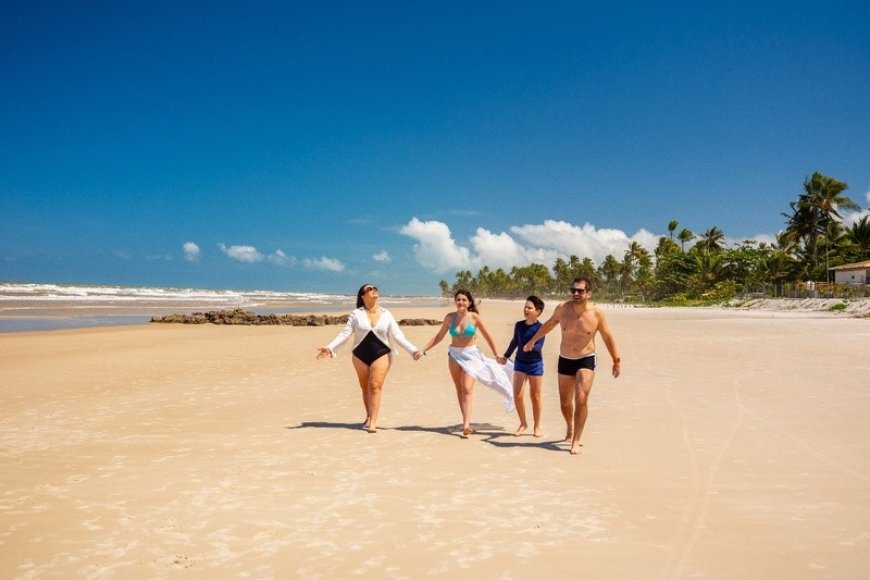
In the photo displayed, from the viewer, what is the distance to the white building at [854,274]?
54594 millimetres

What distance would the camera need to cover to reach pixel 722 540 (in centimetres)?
448

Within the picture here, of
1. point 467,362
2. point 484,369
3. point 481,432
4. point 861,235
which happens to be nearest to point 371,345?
point 467,362

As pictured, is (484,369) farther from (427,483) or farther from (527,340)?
(427,483)

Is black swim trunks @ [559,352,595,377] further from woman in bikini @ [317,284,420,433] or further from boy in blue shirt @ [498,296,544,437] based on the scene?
woman in bikini @ [317,284,420,433]

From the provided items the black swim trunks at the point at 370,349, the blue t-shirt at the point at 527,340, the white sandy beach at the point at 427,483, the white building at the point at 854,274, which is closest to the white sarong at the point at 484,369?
the blue t-shirt at the point at 527,340

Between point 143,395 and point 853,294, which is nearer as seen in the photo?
point 143,395

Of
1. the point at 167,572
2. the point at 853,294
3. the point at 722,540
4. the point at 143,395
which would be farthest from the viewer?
the point at 853,294

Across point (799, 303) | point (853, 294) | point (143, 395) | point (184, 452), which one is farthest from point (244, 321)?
point (853, 294)

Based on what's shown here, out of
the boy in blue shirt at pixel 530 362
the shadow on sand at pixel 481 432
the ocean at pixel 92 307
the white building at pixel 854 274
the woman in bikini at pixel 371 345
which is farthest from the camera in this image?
the white building at pixel 854 274

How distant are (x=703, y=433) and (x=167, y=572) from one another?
6515 millimetres

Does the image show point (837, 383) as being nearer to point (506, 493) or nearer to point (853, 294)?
point (506, 493)

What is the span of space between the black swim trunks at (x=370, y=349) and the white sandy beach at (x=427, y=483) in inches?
39.5

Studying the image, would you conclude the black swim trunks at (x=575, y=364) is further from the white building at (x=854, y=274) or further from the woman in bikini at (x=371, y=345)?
the white building at (x=854, y=274)

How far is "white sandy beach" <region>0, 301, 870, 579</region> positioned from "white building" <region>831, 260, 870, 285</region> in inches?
2043
